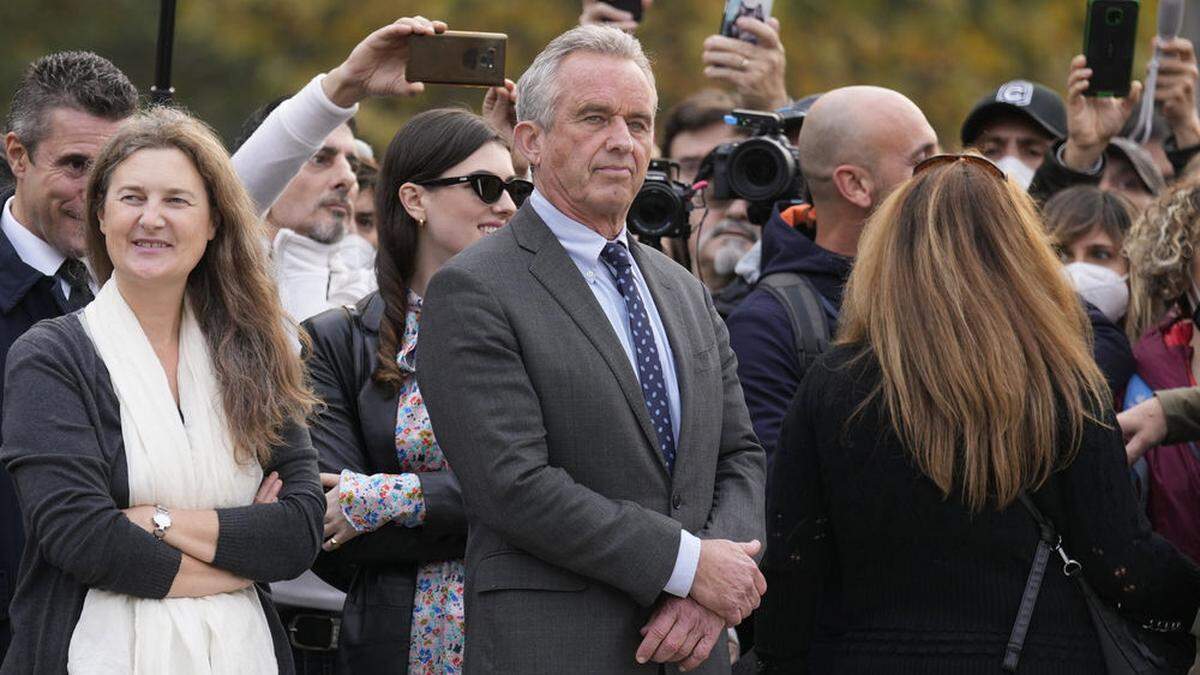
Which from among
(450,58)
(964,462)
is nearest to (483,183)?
(450,58)

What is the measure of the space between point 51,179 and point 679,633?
82.9 inches

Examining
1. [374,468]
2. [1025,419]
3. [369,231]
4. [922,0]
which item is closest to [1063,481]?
[1025,419]

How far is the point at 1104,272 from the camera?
596 cm

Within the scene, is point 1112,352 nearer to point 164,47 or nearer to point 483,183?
point 483,183

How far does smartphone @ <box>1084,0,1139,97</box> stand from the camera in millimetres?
6457

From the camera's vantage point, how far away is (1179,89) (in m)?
6.94

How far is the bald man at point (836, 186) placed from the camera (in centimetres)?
508

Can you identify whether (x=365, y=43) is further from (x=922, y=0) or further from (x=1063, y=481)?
(x=922, y=0)

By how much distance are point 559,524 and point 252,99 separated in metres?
11.2

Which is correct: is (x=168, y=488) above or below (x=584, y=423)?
below

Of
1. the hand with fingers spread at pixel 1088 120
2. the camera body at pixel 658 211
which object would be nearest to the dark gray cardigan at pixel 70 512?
the camera body at pixel 658 211

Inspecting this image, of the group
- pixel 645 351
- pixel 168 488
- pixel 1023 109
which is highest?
pixel 1023 109

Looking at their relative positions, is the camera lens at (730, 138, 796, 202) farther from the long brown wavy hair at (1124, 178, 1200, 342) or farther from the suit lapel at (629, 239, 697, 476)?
the suit lapel at (629, 239, 697, 476)

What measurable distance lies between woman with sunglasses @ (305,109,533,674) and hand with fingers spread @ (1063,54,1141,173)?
251 cm
